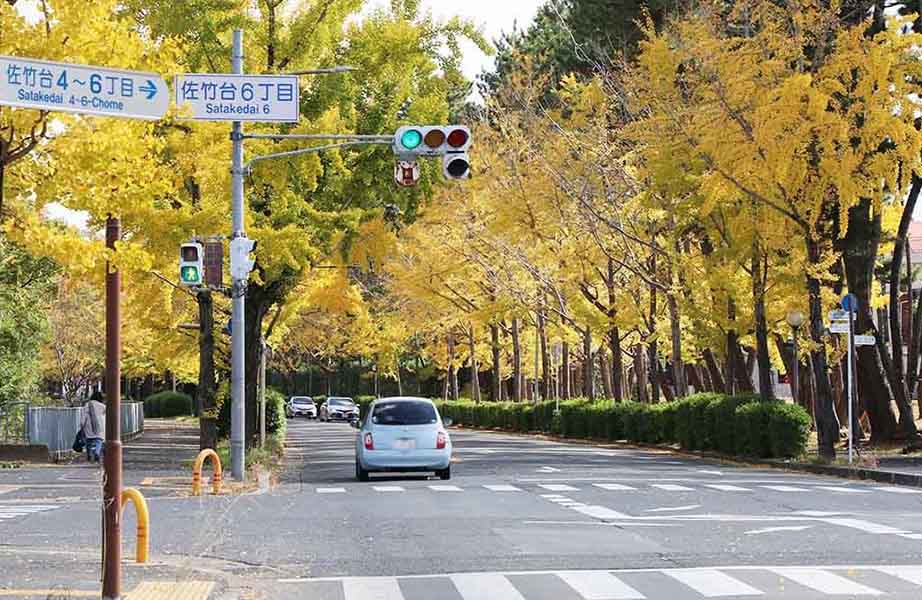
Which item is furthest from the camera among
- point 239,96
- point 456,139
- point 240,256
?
point 240,256

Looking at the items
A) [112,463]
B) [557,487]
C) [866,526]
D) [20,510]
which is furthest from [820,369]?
[112,463]

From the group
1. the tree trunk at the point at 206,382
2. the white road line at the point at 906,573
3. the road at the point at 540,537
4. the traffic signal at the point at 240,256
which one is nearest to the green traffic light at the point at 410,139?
the traffic signal at the point at 240,256

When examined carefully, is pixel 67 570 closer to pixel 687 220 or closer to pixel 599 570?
pixel 599 570

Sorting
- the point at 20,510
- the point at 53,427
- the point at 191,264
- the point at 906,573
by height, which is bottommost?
the point at 906,573

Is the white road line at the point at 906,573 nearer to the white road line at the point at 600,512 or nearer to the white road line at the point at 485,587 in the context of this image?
the white road line at the point at 485,587

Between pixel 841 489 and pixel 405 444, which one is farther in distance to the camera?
pixel 405 444

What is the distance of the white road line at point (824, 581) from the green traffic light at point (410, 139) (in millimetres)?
10260

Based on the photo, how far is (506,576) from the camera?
12492 mm

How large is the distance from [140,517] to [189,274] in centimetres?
1089

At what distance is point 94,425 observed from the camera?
32750mm

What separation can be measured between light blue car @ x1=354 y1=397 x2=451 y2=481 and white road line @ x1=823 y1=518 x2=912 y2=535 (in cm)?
1007

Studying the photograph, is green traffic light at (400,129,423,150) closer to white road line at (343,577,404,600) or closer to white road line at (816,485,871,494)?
white road line at (816,485,871,494)

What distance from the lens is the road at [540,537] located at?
11.9 meters

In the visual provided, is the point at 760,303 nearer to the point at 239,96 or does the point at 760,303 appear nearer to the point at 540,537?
the point at 239,96
